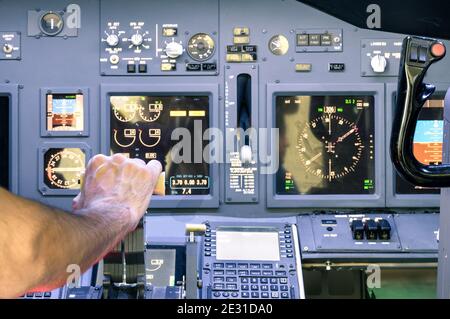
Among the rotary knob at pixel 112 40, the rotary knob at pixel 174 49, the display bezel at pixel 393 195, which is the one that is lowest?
the display bezel at pixel 393 195

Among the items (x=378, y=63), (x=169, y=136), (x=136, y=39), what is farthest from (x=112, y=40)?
(x=378, y=63)

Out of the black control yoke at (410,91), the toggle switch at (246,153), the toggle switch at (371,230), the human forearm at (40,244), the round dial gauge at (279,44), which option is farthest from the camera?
the round dial gauge at (279,44)

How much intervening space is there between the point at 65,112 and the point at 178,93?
62 cm

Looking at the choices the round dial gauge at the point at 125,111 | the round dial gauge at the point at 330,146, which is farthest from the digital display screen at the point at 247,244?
the round dial gauge at the point at 125,111

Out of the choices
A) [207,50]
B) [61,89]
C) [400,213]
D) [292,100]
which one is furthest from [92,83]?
[400,213]

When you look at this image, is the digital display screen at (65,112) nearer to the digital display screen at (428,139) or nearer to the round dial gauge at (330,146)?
the round dial gauge at (330,146)

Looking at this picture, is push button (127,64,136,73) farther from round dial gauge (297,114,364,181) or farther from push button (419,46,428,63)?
push button (419,46,428,63)

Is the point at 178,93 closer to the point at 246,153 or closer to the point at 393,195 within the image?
the point at 246,153

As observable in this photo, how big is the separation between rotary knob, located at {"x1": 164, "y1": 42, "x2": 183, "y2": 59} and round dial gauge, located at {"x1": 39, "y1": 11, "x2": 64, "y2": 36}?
594 millimetres

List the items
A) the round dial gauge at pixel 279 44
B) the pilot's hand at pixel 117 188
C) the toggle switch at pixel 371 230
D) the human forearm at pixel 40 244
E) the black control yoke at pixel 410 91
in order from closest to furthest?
the human forearm at pixel 40 244 → the pilot's hand at pixel 117 188 → the black control yoke at pixel 410 91 → the toggle switch at pixel 371 230 → the round dial gauge at pixel 279 44

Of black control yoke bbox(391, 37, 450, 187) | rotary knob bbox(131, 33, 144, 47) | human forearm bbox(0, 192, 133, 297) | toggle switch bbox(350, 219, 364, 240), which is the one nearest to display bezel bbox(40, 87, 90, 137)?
rotary knob bbox(131, 33, 144, 47)

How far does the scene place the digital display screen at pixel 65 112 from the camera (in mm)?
4223

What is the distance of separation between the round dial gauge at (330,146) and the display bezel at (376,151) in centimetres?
11

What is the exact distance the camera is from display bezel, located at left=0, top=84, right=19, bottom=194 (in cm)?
420
